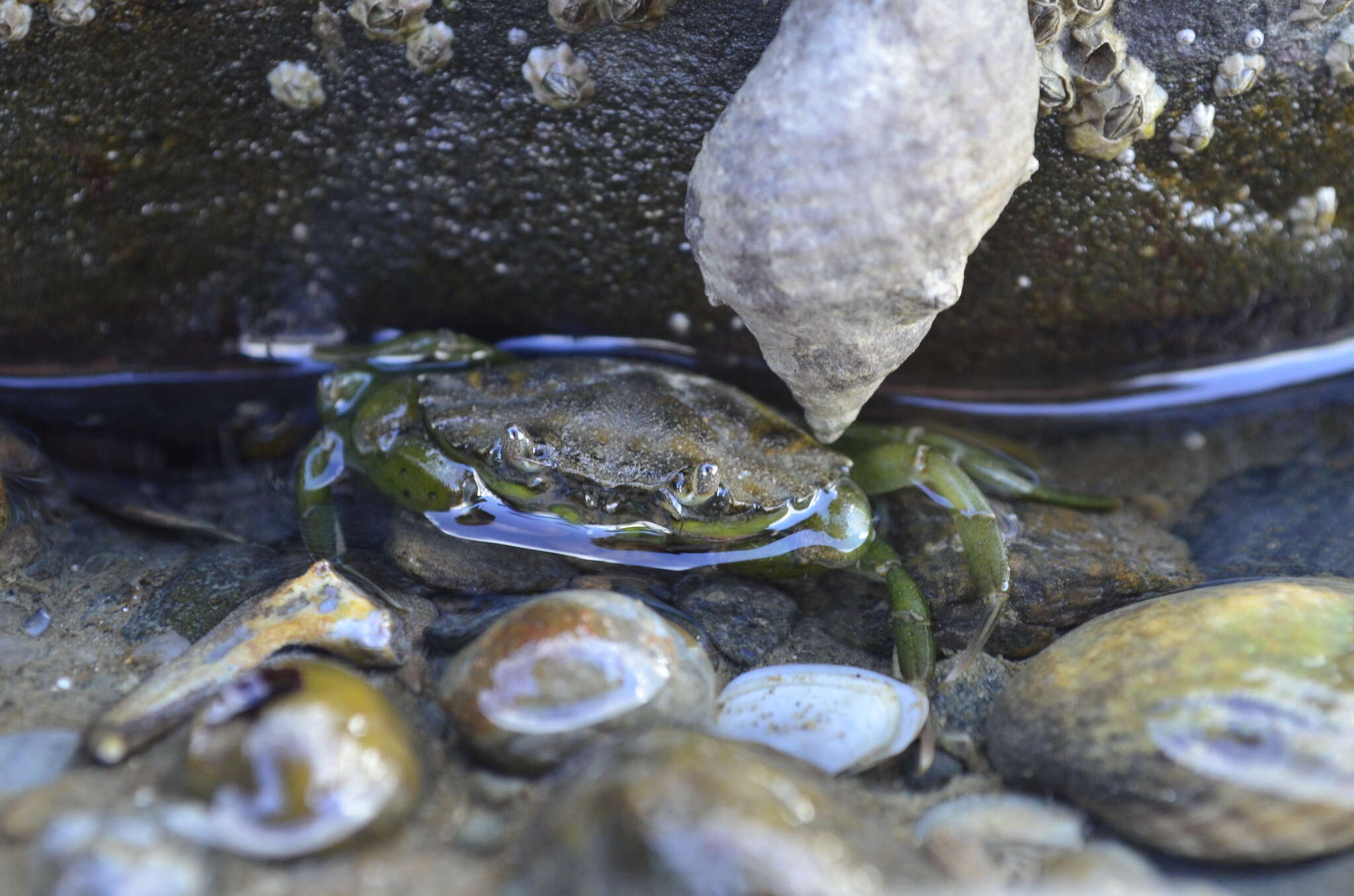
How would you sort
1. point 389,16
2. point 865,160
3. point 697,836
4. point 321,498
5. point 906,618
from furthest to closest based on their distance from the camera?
point 321,498, point 906,618, point 389,16, point 865,160, point 697,836

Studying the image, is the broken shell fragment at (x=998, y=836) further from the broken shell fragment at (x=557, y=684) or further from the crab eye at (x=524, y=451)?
the crab eye at (x=524, y=451)

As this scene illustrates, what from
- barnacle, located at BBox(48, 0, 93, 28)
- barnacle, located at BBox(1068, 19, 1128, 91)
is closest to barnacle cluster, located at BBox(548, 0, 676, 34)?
barnacle, located at BBox(1068, 19, 1128, 91)

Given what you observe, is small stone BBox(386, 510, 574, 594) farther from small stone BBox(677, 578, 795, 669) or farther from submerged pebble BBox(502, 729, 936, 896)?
submerged pebble BBox(502, 729, 936, 896)

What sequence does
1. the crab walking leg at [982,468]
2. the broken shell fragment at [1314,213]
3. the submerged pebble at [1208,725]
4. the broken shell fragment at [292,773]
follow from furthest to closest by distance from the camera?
the crab walking leg at [982,468] → the broken shell fragment at [1314,213] → the submerged pebble at [1208,725] → the broken shell fragment at [292,773]

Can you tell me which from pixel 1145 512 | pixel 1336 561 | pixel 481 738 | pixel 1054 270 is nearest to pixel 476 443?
pixel 481 738

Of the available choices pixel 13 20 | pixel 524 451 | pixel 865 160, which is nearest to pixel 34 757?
pixel 524 451

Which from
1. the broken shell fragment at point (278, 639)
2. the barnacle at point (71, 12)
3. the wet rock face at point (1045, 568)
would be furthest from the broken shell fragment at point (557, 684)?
the barnacle at point (71, 12)

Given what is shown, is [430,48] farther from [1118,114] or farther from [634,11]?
[1118,114]
